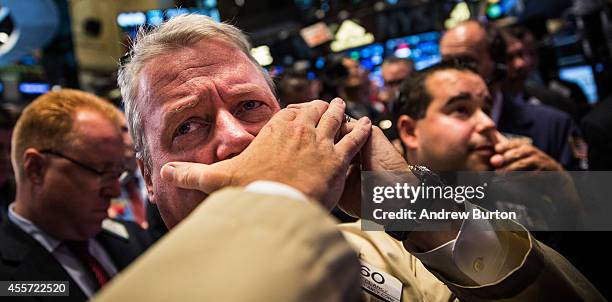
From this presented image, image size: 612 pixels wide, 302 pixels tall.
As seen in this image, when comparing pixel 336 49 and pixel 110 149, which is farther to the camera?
pixel 336 49

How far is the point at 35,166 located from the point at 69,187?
0.15 m

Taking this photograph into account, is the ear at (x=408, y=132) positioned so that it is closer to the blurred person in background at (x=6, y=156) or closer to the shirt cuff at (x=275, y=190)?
the shirt cuff at (x=275, y=190)

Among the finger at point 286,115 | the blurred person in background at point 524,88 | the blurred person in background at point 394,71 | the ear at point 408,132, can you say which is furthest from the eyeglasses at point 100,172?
the blurred person in background at point 524,88

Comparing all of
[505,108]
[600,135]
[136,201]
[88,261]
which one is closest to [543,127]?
[505,108]

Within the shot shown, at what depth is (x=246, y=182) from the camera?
702 millimetres

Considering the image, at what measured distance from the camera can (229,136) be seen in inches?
41.8

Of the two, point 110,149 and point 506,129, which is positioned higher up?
point 110,149

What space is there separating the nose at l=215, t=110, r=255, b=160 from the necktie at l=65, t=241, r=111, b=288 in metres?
1.06

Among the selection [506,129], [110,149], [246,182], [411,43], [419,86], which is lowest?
[411,43]

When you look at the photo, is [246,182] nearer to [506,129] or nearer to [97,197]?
[97,197]

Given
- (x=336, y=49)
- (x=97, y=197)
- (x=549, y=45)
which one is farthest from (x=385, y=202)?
(x=549, y=45)

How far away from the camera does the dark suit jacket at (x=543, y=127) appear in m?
2.49

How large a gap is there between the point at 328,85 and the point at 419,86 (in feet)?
2.44

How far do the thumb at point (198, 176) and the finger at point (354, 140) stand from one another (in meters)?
0.22
